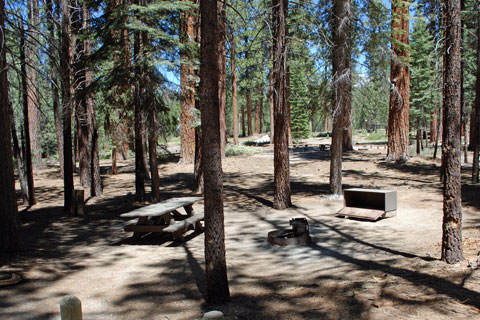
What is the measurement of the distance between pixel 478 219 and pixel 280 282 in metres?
5.75

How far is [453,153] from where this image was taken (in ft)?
17.6

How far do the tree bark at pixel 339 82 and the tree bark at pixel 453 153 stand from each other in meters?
6.06

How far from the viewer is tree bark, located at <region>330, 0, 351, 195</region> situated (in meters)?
Result: 11.7

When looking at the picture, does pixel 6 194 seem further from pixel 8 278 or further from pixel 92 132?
pixel 92 132

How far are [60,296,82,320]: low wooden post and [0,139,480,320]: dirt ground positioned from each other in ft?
8.10

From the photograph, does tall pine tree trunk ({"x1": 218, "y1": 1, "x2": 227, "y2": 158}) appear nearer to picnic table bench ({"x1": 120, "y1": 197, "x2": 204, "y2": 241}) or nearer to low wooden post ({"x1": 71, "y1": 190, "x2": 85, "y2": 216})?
picnic table bench ({"x1": 120, "y1": 197, "x2": 204, "y2": 241})

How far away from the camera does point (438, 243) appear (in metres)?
6.70

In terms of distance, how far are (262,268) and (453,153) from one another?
11.4 ft

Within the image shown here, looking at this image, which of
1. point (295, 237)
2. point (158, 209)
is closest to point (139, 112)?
point (158, 209)

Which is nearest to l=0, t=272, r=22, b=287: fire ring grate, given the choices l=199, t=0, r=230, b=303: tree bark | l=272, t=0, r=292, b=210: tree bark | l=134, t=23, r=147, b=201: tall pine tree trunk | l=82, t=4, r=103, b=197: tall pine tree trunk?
l=199, t=0, r=230, b=303: tree bark

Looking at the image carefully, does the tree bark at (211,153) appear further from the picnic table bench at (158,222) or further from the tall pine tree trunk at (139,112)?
the tall pine tree trunk at (139,112)

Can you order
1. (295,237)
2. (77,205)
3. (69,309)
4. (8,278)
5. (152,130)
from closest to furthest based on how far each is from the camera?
(69,309) < (8,278) < (295,237) < (77,205) < (152,130)

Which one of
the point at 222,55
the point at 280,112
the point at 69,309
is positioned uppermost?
the point at 222,55

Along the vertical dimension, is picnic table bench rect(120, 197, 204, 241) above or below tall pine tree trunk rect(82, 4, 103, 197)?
below
